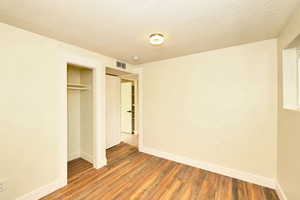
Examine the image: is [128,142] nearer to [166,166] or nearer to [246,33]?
[166,166]

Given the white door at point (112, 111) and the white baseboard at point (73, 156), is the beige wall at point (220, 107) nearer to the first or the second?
the white door at point (112, 111)

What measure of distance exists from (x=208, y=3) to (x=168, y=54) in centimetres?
144

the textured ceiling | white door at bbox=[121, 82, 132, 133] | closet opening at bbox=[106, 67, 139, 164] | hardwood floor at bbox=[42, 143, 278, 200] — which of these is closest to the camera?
the textured ceiling

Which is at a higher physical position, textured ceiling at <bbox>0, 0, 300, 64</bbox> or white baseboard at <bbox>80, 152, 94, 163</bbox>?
textured ceiling at <bbox>0, 0, 300, 64</bbox>

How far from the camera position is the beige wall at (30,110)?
5.03ft

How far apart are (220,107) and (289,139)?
976 millimetres

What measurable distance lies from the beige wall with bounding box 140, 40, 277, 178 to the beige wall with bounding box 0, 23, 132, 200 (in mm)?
1975

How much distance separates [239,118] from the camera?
218 centimetres

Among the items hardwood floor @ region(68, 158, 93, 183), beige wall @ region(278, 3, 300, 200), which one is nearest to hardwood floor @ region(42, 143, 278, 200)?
hardwood floor @ region(68, 158, 93, 183)

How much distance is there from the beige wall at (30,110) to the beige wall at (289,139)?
9.92 feet

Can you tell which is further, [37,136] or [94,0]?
[37,136]

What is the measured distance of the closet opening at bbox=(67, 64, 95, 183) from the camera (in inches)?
107

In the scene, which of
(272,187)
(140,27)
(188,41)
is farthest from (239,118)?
(140,27)

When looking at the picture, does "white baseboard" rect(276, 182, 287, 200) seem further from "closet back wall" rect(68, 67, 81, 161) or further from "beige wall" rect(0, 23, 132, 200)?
"closet back wall" rect(68, 67, 81, 161)
